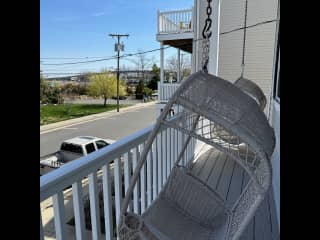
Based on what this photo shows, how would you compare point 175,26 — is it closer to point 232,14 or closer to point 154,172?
point 232,14

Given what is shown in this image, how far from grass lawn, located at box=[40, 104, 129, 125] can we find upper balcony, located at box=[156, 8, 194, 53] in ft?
30.3

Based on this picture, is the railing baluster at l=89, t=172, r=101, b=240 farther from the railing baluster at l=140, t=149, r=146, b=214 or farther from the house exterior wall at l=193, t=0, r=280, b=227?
the house exterior wall at l=193, t=0, r=280, b=227

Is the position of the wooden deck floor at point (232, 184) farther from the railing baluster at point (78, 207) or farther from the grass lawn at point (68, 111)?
the grass lawn at point (68, 111)

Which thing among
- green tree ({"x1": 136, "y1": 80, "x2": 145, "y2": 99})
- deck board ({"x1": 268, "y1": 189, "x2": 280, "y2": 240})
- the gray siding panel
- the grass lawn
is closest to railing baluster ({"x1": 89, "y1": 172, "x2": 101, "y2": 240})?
deck board ({"x1": 268, "y1": 189, "x2": 280, "y2": 240})

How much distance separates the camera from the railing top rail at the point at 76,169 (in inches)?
37.5

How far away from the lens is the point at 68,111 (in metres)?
19.0

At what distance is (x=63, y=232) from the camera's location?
1074 millimetres

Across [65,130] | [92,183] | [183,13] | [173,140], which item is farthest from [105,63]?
[92,183]

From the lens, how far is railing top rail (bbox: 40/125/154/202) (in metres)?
0.95

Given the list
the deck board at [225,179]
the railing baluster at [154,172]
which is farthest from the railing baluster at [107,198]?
the deck board at [225,179]

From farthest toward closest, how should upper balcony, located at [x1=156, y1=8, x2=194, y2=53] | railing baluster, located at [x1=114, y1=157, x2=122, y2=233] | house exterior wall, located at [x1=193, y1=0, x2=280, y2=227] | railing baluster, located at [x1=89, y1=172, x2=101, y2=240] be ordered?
upper balcony, located at [x1=156, y1=8, x2=194, y2=53]
house exterior wall, located at [x1=193, y1=0, x2=280, y2=227]
railing baluster, located at [x1=114, y1=157, x2=122, y2=233]
railing baluster, located at [x1=89, y1=172, x2=101, y2=240]
